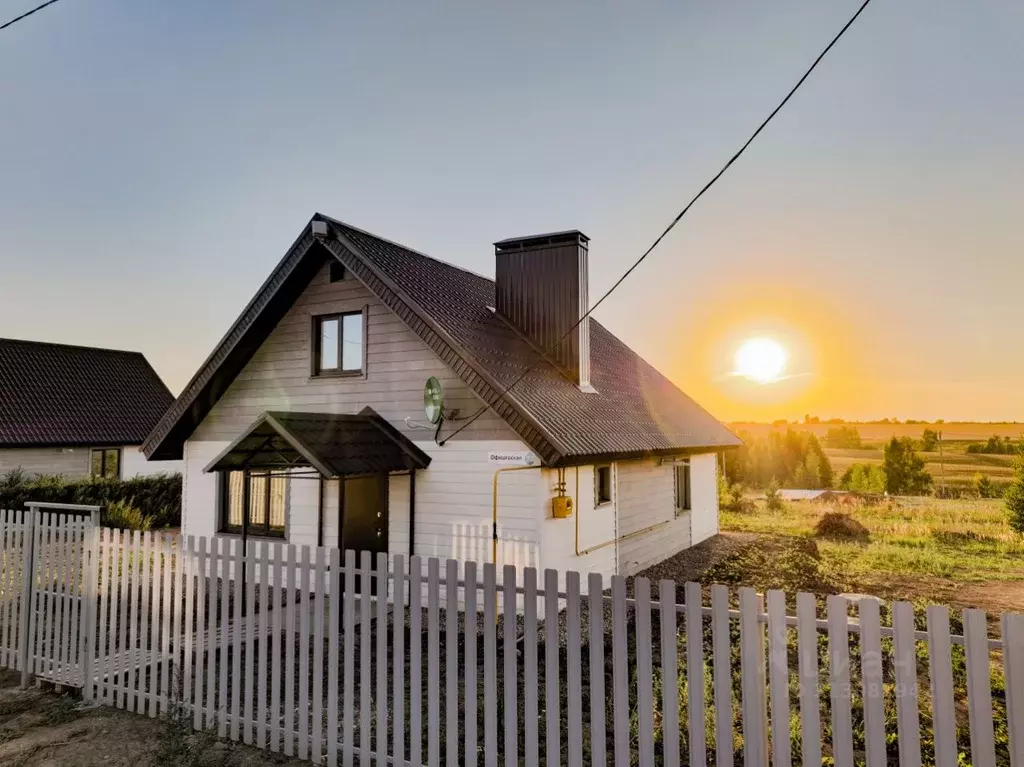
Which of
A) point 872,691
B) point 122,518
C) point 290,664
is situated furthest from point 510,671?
point 122,518

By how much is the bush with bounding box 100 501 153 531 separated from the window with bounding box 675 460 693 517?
15.2m

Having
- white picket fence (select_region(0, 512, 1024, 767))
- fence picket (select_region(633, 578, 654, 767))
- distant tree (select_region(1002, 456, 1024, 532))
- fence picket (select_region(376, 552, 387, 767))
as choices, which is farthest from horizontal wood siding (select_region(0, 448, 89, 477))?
distant tree (select_region(1002, 456, 1024, 532))

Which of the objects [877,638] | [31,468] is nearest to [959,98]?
[877,638]

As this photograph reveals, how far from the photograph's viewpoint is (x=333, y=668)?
16.6 feet

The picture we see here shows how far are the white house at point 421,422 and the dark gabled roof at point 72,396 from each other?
45.9ft

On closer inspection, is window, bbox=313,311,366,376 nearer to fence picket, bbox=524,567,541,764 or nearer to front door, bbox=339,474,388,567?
front door, bbox=339,474,388,567

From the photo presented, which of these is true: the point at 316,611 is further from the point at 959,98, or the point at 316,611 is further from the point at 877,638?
the point at 959,98

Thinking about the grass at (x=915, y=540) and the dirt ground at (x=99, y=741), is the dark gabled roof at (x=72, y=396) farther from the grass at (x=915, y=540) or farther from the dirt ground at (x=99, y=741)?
the grass at (x=915, y=540)

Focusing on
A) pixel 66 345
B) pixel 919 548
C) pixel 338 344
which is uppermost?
pixel 66 345

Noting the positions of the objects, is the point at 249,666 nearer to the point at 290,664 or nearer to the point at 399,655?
the point at 290,664

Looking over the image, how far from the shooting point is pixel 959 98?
927cm

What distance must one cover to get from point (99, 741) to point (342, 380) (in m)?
7.21

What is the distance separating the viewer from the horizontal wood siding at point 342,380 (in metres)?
10.7

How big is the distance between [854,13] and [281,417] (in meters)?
8.85
